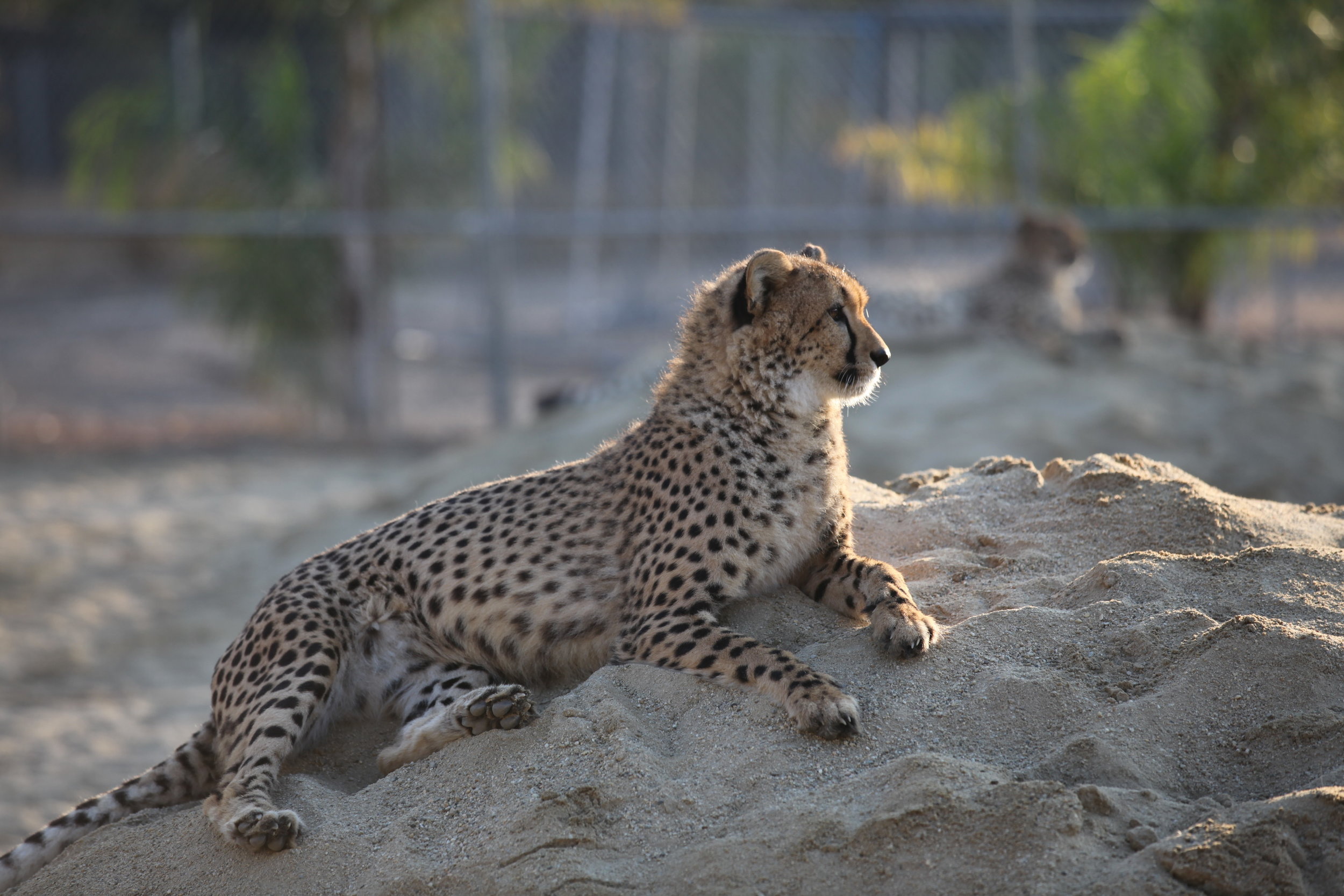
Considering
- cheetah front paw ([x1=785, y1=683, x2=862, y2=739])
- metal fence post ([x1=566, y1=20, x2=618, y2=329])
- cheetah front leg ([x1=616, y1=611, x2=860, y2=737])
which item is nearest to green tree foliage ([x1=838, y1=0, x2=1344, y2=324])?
metal fence post ([x1=566, y1=20, x2=618, y2=329])

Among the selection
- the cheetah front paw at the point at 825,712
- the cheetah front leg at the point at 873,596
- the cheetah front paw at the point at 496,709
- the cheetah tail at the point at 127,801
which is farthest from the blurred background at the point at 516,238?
the cheetah front paw at the point at 825,712

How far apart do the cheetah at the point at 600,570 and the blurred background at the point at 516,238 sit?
7.56 ft

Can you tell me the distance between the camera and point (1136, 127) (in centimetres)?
1069

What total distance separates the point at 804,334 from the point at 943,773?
1.27 metres

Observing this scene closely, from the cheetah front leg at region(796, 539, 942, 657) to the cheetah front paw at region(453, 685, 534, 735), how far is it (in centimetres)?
83

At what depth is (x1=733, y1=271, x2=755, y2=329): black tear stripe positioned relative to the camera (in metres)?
3.22

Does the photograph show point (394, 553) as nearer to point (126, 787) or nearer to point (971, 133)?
point (126, 787)

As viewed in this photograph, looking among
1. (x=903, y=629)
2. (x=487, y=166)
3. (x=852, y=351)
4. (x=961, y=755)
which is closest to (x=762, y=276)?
(x=852, y=351)

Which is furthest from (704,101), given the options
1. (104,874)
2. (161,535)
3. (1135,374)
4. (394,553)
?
(104,874)

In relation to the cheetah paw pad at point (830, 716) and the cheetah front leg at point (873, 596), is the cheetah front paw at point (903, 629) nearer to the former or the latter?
the cheetah front leg at point (873, 596)

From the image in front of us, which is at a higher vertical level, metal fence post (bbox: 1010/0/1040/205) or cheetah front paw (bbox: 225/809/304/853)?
metal fence post (bbox: 1010/0/1040/205)

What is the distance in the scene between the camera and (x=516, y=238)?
1070 centimetres

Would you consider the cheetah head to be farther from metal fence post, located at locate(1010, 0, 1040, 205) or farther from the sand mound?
metal fence post, located at locate(1010, 0, 1040, 205)

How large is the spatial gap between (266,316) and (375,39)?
2.49m
